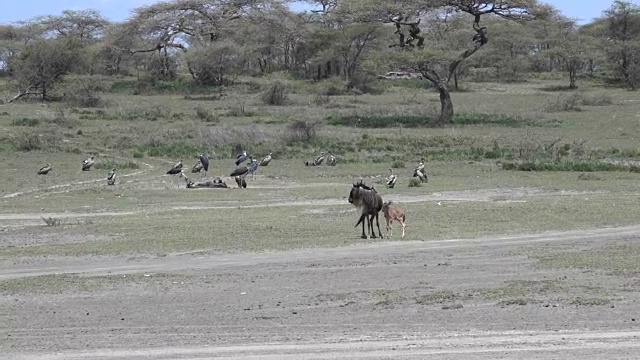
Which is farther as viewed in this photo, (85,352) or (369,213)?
(369,213)

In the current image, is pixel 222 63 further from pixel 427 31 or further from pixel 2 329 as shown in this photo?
pixel 2 329

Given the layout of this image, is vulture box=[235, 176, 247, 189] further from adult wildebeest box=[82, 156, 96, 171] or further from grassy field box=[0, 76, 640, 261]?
adult wildebeest box=[82, 156, 96, 171]

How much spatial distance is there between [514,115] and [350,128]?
986cm

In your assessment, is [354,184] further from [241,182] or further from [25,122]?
[25,122]

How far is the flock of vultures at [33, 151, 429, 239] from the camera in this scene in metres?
17.6

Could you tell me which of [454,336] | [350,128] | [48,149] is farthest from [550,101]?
[454,336]

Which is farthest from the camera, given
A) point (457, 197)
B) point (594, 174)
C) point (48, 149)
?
point (48, 149)

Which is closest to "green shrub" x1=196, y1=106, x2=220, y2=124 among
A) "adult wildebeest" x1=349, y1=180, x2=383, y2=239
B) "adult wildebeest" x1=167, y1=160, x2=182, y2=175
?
"adult wildebeest" x1=167, y1=160, x2=182, y2=175

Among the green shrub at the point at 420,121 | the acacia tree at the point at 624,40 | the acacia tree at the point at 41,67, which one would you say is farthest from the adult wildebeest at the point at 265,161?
the acacia tree at the point at 624,40

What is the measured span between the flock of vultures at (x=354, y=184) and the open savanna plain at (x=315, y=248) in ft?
1.25

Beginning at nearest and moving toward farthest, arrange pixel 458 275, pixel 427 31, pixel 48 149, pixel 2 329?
pixel 2 329 → pixel 458 275 → pixel 48 149 → pixel 427 31

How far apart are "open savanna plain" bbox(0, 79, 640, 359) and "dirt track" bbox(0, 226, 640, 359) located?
0.04 meters

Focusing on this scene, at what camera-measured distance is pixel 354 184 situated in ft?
59.5

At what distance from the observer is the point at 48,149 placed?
37594 millimetres
